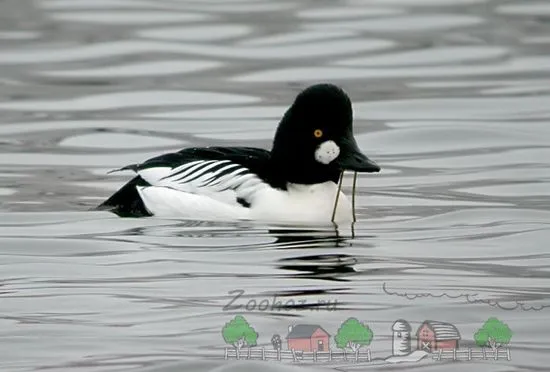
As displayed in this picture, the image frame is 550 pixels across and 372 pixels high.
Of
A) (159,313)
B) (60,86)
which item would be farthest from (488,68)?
(159,313)

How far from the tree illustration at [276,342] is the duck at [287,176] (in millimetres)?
3195

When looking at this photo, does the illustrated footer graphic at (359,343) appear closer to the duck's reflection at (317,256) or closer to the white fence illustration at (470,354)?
the white fence illustration at (470,354)

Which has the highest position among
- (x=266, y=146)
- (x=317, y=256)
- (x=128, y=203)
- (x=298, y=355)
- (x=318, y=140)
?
(x=318, y=140)

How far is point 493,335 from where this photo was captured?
856cm

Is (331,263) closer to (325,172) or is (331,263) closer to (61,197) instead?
(325,172)

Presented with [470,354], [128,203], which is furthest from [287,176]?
[470,354]

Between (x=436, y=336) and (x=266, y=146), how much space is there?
7.22 m

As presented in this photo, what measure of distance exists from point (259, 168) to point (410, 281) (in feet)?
7.69

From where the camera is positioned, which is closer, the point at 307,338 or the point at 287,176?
the point at 307,338

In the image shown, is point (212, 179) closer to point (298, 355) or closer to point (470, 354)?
point (298, 355)

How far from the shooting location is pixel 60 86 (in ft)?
59.9

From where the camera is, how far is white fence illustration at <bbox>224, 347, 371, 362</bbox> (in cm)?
812

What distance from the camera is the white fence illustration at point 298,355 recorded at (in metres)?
8.12

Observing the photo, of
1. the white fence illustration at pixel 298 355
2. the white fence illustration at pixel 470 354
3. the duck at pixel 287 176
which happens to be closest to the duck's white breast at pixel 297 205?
the duck at pixel 287 176
